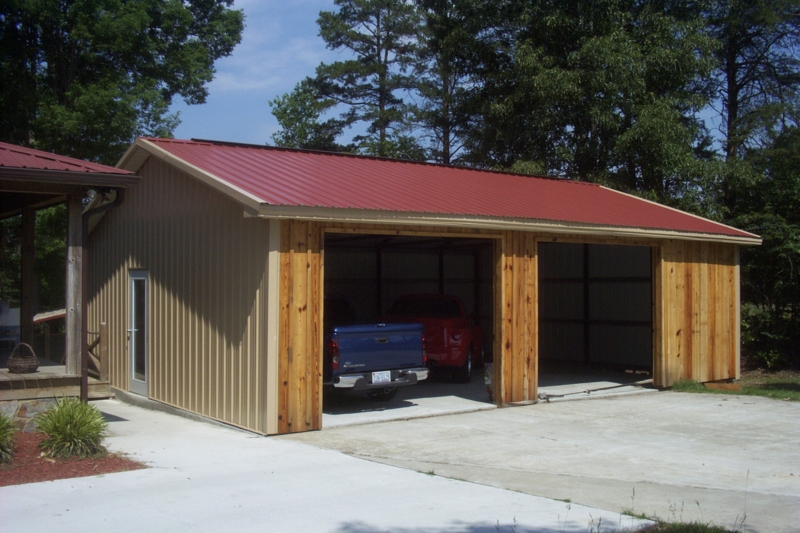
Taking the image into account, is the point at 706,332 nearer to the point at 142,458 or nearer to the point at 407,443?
the point at 407,443

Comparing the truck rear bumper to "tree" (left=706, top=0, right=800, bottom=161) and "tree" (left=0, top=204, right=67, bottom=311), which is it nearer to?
"tree" (left=0, top=204, right=67, bottom=311)

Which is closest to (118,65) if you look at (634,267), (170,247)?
(170,247)

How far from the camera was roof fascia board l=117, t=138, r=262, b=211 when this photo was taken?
387 inches

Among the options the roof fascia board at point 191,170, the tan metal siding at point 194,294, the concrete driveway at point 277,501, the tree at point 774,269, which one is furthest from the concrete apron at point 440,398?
the tree at point 774,269

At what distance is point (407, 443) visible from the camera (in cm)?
995

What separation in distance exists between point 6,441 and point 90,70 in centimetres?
2164

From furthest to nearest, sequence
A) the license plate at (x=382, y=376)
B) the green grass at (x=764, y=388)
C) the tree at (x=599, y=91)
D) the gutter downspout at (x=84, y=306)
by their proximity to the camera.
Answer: the tree at (x=599, y=91) < the green grass at (x=764, y=388) < the license plate at (x=382, y=376) < the gutter downspout at (x=84, y=306)

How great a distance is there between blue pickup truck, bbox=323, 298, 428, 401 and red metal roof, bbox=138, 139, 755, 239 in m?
1.99

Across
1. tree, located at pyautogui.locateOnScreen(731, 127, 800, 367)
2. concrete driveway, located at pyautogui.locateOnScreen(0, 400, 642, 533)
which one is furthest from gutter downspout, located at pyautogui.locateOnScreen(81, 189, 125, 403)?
tree, located at pyautogui.locateOnScreen(731, 127, 800, 367)

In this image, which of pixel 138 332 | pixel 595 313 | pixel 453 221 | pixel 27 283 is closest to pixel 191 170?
pixel 27 283

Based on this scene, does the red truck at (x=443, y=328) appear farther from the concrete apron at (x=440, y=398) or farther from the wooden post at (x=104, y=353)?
the wooden post at (x=104, y=353)

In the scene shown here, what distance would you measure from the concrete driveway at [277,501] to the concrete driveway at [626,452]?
1.73 feet

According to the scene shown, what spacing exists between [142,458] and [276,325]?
2.29 meters

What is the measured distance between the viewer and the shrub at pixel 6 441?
8258mm
